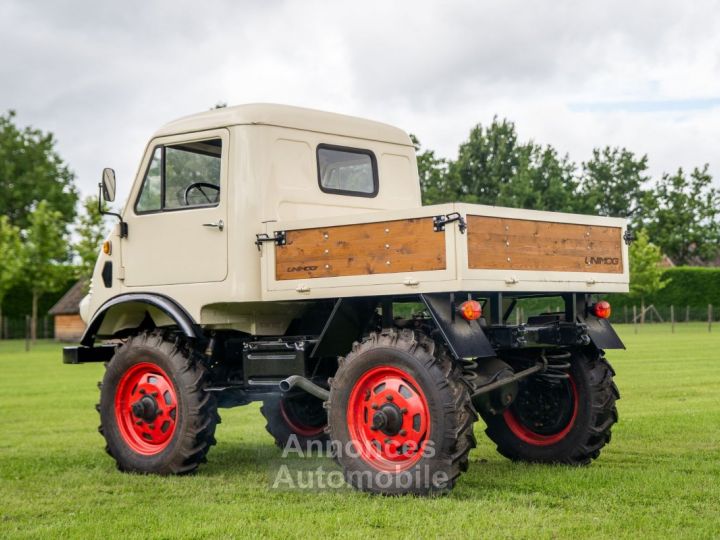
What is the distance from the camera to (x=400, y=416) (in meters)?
7.42

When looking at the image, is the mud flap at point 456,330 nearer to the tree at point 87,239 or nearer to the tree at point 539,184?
the tree at point 87,239

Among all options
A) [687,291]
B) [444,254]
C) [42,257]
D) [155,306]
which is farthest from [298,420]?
[687,291]

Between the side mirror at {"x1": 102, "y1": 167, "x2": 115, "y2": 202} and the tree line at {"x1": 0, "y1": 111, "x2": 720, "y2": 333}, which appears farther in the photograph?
the tree line at {"x1": 0, "y1": 111, "x2": 720, "y2": 333}

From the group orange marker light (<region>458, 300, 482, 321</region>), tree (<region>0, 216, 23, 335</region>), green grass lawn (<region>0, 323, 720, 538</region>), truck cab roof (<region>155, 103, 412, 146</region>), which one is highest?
tree (<region>0, 216, 23, 335</region>)

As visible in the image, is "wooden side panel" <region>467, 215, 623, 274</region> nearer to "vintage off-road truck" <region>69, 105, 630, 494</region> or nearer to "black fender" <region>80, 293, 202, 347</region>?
"vintage off-road truck" <region>69, 105, 630, 494</region>

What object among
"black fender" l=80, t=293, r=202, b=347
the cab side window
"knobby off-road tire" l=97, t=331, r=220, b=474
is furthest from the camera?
the cab side window

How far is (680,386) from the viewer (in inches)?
671

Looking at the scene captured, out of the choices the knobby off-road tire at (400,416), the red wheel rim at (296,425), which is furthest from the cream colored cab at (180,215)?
the red wheel rim at (296,425)

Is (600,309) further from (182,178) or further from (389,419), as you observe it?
(182,178)

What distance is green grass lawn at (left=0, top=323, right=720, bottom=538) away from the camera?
6.28 meters

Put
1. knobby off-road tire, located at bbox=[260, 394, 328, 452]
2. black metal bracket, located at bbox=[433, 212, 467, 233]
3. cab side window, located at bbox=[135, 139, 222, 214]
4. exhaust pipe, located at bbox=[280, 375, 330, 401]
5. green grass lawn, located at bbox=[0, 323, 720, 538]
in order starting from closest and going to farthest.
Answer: green grass lawn, located at bbox=[0, 323, 720, 538]
black metal bracket, located at bbox=[433, 212, 467, 233]
exhaust pipe, located at bbox=[280, 375, 330, 401]
cab side window, located at bbox=[135, 139, 222, 214]
knobby off-road tire, located at bbox=[260, 394, 328, 452]

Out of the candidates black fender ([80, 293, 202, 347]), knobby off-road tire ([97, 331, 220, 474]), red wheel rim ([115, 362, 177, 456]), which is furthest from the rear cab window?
red wheel rim ([115, 362, 177, 456])

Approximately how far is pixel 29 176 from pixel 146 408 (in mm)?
73303

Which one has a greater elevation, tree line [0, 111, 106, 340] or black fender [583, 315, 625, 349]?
tree line [0, 111, 106, 340]
